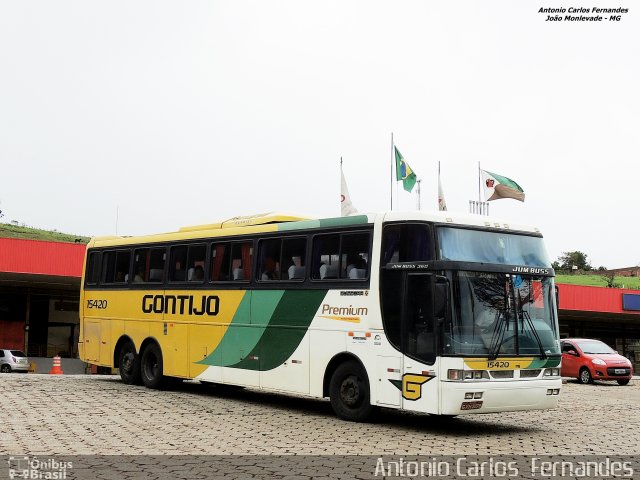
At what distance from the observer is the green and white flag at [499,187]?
1109 inches

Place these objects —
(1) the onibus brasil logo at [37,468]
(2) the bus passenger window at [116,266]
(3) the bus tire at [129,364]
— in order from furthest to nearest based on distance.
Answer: (2) the bus passenger window at [116,266] < (3) the bus tire at [129,364] < (1) the onibus brasil logo at [37,468]

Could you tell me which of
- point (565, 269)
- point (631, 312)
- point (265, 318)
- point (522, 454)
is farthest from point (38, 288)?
point (565, 269)

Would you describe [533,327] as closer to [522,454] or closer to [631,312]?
[522,454]

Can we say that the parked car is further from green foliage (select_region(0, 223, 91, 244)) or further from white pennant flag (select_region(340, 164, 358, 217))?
green foliage (select_region(0, 223, 91, 244))

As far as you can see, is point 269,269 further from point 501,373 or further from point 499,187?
point 499,187

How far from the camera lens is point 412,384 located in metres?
12.6

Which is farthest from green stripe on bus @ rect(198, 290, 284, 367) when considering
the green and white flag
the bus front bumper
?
the green and white flag

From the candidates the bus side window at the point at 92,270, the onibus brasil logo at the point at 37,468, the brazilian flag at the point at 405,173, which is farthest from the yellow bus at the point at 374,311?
the brazilian flag at the point at 405,173

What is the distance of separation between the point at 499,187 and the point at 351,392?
16133mm

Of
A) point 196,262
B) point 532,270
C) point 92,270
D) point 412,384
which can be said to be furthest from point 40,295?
point 532,270

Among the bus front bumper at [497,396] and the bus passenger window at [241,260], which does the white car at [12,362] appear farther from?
the bus front bumper at [497,396]

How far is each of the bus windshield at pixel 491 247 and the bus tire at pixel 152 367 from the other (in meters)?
8.45

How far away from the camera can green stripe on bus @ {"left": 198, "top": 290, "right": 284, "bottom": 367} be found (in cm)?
1574

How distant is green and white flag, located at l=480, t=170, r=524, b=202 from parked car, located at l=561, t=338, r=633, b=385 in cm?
517
